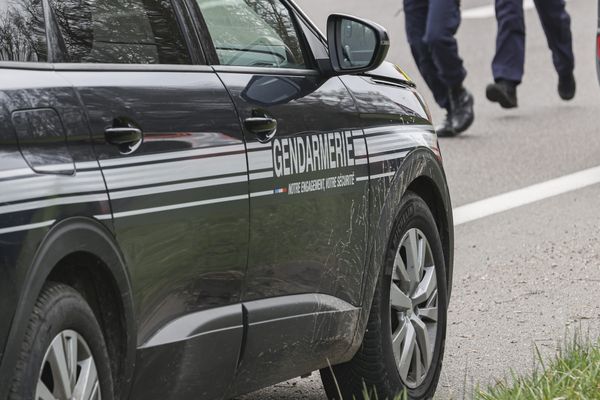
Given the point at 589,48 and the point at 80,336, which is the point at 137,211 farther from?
the point at 589,48

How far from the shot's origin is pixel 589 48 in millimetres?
17078

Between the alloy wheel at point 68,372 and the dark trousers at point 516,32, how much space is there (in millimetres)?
9545

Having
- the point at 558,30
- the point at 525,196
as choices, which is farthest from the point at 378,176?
the point at 558,30

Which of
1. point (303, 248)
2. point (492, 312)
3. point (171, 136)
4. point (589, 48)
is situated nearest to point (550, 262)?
point (492, 312)

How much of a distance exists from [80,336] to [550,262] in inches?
193

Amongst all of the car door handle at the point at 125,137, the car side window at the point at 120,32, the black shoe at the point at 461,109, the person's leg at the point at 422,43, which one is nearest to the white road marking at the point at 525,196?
the black shoe at the point at 461,109

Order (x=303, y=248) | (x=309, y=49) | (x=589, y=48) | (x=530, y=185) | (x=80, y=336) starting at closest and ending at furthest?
(x=80, y=336) < (x=303, y=248) < (x=309, y=49) < (x=530, y=185) < (x=589, y=48)

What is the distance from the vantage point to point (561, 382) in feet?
16.3

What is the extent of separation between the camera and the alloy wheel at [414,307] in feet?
17.5

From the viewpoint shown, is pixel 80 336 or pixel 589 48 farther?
pixel 589 48

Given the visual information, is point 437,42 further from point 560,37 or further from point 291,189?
point 291,189

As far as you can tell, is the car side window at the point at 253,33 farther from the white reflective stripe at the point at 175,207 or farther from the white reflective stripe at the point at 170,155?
the white reflective stripe at the point at 175,207

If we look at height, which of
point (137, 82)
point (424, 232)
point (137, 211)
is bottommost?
point (424, 232)

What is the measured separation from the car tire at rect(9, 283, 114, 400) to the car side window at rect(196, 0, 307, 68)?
113 cm
